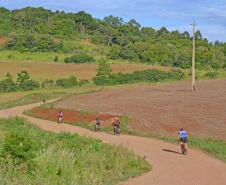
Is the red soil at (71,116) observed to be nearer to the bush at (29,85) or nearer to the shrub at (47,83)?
the bush at (29,85)

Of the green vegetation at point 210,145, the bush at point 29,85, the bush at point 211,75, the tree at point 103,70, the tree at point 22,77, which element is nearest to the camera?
the green vegetation at point 210,145

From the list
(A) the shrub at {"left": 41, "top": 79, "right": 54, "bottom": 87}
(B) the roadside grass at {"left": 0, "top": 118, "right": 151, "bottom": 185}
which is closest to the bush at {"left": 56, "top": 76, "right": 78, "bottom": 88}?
(A) the shrub at {"left": 41, "top": 79, "right": 54, "bottom": 87}

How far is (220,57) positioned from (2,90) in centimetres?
5910

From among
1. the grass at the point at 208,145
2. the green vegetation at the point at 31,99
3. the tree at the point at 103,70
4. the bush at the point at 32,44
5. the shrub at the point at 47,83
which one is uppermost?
the bush at the point at 32,44

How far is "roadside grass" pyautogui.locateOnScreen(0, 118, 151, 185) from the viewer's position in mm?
17953

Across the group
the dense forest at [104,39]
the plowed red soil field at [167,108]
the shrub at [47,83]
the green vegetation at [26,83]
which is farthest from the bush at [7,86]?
the dense forest at [104,39]

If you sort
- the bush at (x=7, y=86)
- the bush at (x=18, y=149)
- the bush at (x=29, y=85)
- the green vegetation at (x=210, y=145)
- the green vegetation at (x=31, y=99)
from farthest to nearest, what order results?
the bush at (x=29, y=85) < the bush at (x=7, y=86) < the green vegetation at (x=31, y=99) < the green vegetation at (x=210, y=145) < the bush at (x=18, y=149)

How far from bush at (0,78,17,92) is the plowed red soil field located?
2322 centimetres

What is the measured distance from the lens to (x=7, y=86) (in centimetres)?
9169

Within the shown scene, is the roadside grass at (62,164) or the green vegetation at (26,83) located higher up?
the roadside grass at (62,164)

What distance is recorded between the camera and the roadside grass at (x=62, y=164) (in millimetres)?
17953

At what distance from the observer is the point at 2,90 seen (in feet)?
297

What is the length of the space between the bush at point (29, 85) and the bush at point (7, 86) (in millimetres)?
1219

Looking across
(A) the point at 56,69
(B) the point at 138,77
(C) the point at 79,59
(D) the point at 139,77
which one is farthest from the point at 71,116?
(C) the point at 79,59
